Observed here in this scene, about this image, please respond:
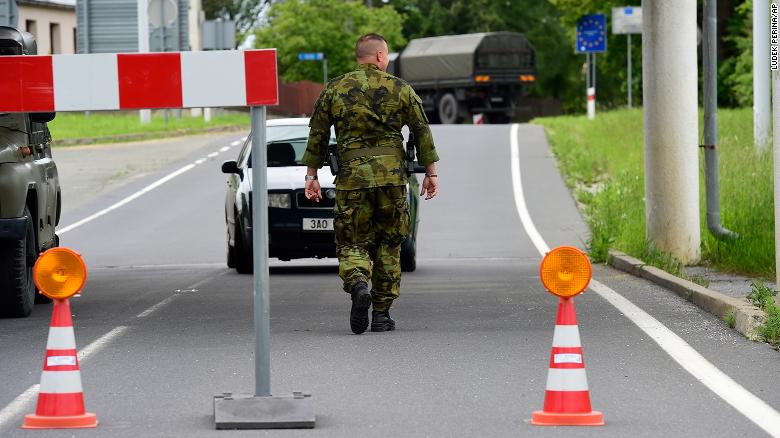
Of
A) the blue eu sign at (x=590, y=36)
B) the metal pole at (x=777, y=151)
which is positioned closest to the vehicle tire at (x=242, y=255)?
the metal pole at (x=777, y=151)

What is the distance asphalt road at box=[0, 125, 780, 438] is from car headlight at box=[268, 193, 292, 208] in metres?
0.73

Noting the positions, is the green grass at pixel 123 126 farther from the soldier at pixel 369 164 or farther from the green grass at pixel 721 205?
the soldier at pixel 369 164

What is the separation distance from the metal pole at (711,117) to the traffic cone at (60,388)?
9.67 m

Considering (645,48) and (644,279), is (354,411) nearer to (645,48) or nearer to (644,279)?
(644,279)

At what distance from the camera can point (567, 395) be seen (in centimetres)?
704

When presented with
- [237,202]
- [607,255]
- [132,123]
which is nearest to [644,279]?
[607,255]

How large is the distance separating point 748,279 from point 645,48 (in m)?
3.12

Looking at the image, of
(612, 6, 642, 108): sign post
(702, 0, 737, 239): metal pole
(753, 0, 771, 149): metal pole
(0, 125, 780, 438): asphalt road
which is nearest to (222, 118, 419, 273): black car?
(0, 125, 780, 438): asphalt road

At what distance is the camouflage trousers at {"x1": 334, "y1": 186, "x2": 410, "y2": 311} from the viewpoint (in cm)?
1031

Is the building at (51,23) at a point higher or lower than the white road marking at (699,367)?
higher

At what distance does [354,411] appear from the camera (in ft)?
24.5

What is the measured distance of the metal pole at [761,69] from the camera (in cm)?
2445

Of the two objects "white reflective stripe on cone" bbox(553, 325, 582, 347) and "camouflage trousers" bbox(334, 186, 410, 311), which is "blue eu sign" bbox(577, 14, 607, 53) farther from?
"white reflective stripe on cone" bbox(553, 325, 582, 347)

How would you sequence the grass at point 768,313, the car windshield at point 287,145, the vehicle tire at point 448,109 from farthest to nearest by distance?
the vehicle tire at point 448,109 < the car windshield at point 287,145 < the grass at point 768,313
